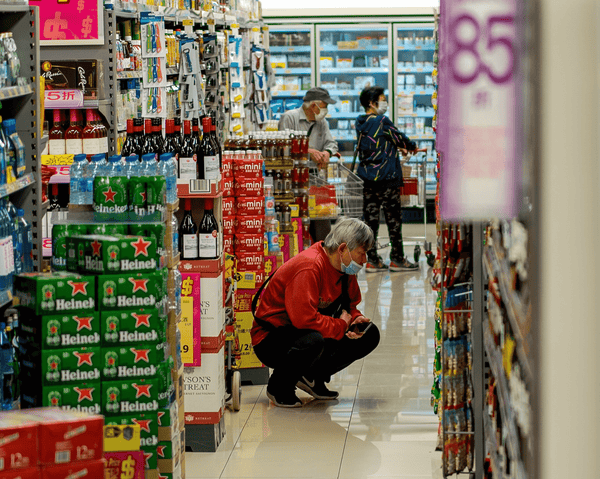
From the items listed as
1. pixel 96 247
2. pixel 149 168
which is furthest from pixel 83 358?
pixel 149 168

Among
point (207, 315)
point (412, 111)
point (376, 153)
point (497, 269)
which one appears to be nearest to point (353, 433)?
point (207, 315)

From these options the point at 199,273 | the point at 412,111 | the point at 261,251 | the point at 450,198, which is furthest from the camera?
the point at 412,111

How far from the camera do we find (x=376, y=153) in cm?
948

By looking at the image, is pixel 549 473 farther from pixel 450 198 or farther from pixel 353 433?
pixel 353 433

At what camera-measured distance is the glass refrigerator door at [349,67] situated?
13.3 metres

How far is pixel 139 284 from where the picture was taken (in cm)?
293

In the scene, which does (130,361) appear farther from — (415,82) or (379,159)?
(415,82)

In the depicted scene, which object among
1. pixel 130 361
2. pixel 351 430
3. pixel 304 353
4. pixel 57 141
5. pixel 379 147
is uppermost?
pixel 379 147

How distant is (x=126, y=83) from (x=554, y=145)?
17.2 ft

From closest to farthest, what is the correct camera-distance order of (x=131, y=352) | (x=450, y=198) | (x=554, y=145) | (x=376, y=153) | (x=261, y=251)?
(x=554, y=145) < (x=450, y=198) < (x=131, y=352) < (x=261, y=251) < (x=376, y=153)

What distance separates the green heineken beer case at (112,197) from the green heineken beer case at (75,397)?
27.5 inches

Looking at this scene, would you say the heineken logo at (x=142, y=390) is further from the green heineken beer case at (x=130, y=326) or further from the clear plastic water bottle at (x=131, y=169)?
the clear plastic water bottle at (x=131, y=169)

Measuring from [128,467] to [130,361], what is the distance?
35 cm

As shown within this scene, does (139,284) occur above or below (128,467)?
above
